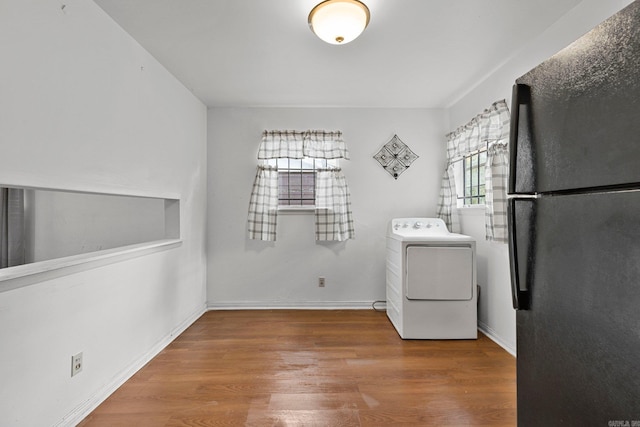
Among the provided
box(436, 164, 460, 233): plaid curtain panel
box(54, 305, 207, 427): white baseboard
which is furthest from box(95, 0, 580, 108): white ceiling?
box(54, 305, 207, 427): white baseboard

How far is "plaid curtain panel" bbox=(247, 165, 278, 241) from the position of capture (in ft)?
11.6

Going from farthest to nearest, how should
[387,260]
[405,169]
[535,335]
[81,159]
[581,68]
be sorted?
[405,169], [387,260], [81,159], [535,335], [581,68]

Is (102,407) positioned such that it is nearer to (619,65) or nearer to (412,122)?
(619,65)

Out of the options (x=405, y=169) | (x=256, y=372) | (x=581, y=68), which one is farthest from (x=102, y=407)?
(x=405, y=169)

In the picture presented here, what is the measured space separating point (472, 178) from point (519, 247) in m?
2.43

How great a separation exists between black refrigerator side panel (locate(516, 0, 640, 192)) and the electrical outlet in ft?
7.40

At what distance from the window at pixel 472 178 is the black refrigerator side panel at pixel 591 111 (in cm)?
219

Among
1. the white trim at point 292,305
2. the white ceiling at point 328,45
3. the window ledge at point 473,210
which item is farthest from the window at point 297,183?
the window ledge at point 473,210

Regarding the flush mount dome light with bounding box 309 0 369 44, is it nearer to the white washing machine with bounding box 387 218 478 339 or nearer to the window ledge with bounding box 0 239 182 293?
the white washing machine with bounding box 387 218 478 339

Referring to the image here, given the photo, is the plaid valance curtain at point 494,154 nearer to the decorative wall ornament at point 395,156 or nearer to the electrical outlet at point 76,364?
the decorative wall ornament at point 395,156

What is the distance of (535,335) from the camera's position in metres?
0.99

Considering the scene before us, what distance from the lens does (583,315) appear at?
81 cm

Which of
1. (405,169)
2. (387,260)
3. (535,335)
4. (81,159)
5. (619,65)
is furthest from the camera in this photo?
(405,169)

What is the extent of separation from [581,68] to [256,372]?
2.32m
